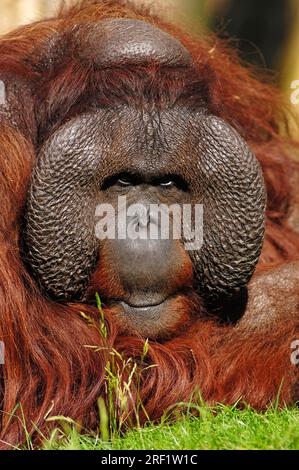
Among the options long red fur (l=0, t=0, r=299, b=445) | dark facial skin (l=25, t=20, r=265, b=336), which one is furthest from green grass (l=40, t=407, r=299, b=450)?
dark facial skin (l=25, t=20, r=265, b=336)

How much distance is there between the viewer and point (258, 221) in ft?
11.4

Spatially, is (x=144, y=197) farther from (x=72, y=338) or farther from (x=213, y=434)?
(x=213, y=434)

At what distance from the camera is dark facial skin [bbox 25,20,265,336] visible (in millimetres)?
3244

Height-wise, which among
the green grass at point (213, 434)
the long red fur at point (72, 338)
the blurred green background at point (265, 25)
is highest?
the blurred green background at point (265, 25)

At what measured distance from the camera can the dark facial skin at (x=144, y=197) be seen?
3.24 metres

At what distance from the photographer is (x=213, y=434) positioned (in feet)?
8.91

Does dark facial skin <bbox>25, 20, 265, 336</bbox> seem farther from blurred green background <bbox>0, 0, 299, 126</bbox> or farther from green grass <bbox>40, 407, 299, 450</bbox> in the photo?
blurred green background <bbox>0, 0, 299, 126</bbox>

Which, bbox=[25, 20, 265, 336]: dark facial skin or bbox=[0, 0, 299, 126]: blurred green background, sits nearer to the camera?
bbox=[25, 20, 265, 336]: dark facial skin

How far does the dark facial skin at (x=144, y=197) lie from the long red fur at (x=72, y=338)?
80 millimetres

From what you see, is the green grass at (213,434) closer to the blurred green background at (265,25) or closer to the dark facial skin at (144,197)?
the dark facial skin at (144,197)

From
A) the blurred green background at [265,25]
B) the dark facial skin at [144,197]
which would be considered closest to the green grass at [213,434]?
the dark facial skin at [144,197]

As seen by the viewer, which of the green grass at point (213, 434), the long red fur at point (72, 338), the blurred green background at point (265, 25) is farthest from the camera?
the blurred green background at point (265, 25)

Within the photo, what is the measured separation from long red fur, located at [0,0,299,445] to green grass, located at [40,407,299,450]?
147 millimetres
